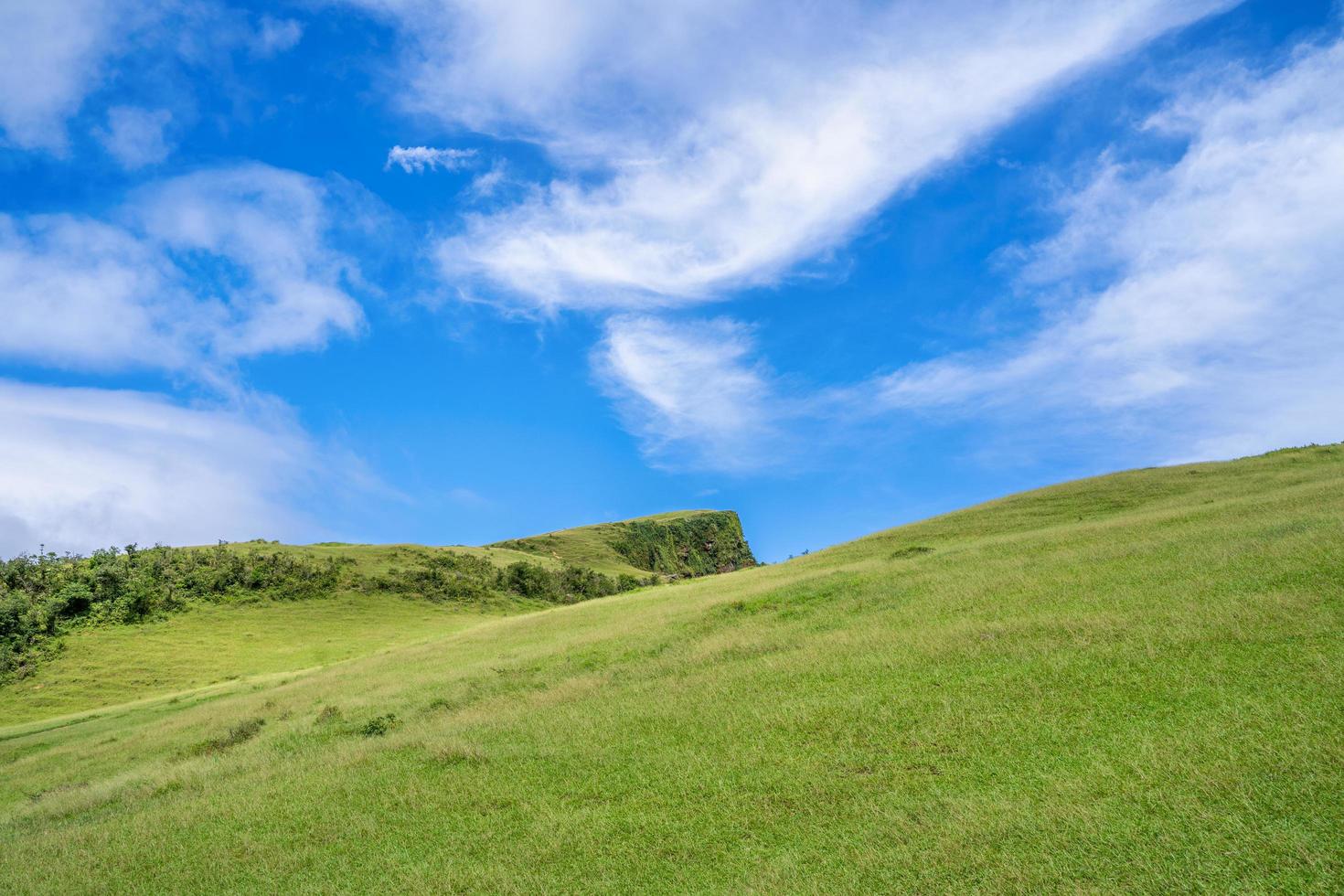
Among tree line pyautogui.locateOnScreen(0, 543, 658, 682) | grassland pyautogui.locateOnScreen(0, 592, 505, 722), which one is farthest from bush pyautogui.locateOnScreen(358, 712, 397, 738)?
tree line pyautogui.locateOnScreen(0, 543, 658, 682)

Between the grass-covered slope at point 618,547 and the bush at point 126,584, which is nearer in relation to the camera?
the bush at point 126,584

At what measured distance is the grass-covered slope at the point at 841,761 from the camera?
25.4 ft

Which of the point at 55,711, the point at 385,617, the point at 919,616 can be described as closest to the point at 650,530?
the point at 385,617

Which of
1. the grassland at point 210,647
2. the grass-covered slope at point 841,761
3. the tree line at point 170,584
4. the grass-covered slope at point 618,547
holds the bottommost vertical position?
the grass-covered slope at point 841,761

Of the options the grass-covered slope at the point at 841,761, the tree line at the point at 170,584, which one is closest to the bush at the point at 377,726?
the grass-covered slope at the point at 841,761

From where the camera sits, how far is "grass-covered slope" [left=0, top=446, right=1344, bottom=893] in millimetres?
7742

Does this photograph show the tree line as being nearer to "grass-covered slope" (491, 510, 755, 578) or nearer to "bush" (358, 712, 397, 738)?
"bush" (358, 712, 397, 738)

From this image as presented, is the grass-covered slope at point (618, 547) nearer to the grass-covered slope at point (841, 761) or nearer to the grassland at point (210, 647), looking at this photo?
the grassland at point (210, 647)

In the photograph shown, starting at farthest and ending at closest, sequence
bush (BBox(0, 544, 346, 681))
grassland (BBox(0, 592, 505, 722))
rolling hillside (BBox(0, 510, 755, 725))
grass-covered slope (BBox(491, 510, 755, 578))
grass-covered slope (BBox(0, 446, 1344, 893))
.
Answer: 1. grass-covered slope (BBox(491, 510, 755, 578))
2. bush (BBox(0, 544, 346, 681))
3. rolling hillside (BBox(0, 510, 755, 725))
4. grassland (BBox(0, 592, 505, 722))
5. grass-covered slope (BBox(0, 446, 1344, 893))

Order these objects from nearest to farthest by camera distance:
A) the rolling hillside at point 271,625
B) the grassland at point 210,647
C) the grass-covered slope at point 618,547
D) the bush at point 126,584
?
the grassland at point 210,647
the rolling hillside at point 271,625
the bush at point 126,584
the grass-covered slope at point 618,547

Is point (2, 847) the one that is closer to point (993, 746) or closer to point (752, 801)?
point (752, 801)

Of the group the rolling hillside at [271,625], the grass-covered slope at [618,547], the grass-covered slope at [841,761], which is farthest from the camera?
the grass-covered slope at [618,547]

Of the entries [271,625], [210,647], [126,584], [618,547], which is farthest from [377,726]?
[618,547]

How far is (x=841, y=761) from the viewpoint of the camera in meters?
10.7
